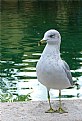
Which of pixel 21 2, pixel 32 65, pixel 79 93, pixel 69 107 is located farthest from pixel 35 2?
pixel 69 107

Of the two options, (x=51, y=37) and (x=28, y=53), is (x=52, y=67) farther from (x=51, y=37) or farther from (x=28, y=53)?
(x=28, y=53)

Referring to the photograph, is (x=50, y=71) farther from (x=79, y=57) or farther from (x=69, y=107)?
(x=79, y=57)

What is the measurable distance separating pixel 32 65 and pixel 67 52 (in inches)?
126

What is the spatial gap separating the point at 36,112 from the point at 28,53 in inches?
399

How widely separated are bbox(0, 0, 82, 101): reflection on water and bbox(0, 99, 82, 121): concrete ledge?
6.15 feet

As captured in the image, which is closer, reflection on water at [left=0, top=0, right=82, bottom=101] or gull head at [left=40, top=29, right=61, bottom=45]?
gull head at [left=40, top=29, right=61, bottom=45]

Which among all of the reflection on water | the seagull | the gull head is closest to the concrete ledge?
the seagull

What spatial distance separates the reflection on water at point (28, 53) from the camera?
902 cm

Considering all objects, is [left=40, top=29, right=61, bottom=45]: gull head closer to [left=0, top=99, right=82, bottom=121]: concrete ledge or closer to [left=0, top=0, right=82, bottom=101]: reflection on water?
[left=0, top=99, right=82, bottom=121]: concrete ledge

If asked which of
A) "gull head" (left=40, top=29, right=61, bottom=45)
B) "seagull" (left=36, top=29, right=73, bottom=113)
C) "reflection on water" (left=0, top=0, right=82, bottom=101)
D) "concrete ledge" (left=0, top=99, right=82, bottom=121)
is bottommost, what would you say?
"reflection on water" (left=0, top=0, right=82, bottom=101)

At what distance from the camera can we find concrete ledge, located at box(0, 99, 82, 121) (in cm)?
431

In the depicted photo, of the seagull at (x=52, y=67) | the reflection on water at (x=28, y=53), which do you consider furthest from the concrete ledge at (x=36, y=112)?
the reflection on water at (x=28, y=53)

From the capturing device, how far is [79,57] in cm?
1423

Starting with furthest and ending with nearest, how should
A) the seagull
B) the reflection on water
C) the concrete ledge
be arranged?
the reflection on water
the concrete ledge
the seagull
